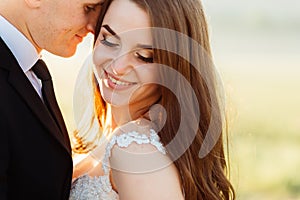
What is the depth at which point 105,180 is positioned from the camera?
2.59m

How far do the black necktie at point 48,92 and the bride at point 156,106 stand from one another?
0.16 m

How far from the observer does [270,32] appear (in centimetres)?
1209

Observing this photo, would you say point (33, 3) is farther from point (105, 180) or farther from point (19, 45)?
point (105, 180)

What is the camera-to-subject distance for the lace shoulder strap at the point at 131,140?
250 centimetres

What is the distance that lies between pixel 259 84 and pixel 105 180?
698cm

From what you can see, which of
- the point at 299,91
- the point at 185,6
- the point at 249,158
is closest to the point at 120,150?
the point at 185,6

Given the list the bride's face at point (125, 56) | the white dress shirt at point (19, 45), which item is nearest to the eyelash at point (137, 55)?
the bride's face at point (125, 56)

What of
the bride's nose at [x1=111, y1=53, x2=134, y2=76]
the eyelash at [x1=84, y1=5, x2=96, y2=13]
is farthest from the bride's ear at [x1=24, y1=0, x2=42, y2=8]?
the bride's nose at [x1=111, y1=53, x2=134, y2=76]

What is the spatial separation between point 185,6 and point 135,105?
385mm

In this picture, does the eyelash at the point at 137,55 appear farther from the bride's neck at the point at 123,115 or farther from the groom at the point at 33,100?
the bride's neck at the point at 123,115

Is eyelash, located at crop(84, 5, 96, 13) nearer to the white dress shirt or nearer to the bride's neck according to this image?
the white dress shirt

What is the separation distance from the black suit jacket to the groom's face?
8.7 inches

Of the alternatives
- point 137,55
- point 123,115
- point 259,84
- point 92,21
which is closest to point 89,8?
point 92,21

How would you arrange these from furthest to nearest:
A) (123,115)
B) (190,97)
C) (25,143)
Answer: (123,115)
(190,97)
(25,143)
